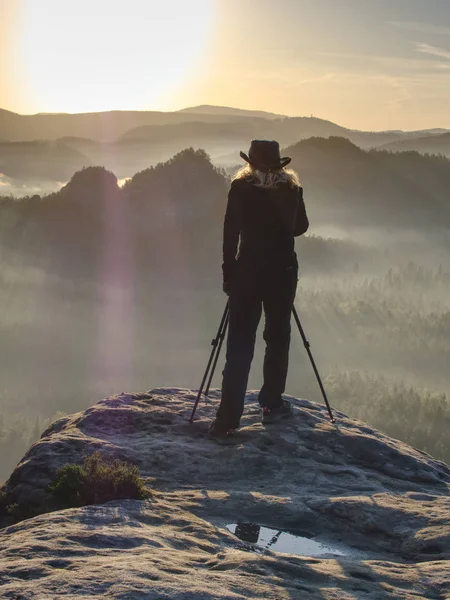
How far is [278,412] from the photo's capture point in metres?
13.7

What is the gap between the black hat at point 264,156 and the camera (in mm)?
12586

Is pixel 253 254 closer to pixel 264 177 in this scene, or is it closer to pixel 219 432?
pixel 264 177

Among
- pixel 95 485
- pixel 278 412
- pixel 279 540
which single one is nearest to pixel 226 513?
pixel 279 540

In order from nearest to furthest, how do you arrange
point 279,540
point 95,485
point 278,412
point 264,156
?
1. point 279,540
2. point 95,485
3. point 264,156
4. point 278,412

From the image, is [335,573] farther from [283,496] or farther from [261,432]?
[261,432]

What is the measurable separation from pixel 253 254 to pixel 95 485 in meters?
5.04

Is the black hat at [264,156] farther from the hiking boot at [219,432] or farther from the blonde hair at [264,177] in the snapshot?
the hiking boot at [219,432]

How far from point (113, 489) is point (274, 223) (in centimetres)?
545

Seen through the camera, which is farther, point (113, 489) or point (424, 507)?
point (424, 507)

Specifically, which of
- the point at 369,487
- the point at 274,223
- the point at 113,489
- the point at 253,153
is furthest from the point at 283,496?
the point at 253,153

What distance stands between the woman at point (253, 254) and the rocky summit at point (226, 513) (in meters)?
0.91

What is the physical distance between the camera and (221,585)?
674 centimetres

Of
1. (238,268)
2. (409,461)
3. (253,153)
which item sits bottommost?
(409,461)

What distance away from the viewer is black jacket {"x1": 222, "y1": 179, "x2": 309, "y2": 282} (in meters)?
12.7
